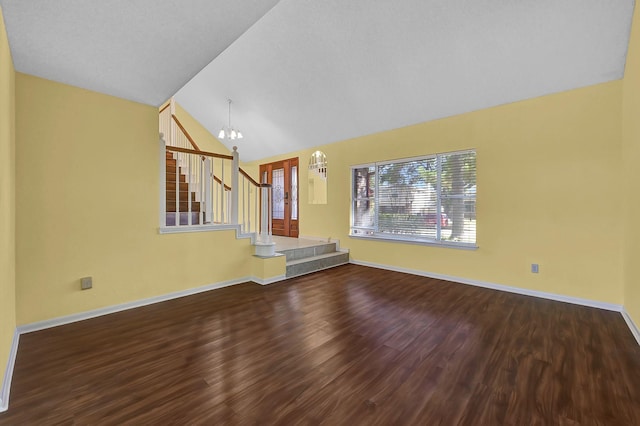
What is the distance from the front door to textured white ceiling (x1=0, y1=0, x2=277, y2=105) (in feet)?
13.3

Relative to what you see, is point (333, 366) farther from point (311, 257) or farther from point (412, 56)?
point (412, 56)

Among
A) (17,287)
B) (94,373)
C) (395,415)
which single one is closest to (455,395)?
(395,415)

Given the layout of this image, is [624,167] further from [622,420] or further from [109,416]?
[109,416]

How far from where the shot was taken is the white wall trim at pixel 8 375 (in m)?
1.58

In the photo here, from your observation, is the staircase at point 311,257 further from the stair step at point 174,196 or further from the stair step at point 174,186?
the stair step at point 174,186

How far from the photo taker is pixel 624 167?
2.95m

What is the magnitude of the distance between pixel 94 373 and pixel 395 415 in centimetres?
205

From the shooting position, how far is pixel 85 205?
9.45 feet

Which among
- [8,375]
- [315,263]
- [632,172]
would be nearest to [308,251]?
[315,263]

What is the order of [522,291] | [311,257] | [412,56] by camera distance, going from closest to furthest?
[412,56] < [522,291] < [311,257]

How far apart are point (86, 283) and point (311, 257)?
3.27 m

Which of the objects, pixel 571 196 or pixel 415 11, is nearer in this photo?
pixel 415 11

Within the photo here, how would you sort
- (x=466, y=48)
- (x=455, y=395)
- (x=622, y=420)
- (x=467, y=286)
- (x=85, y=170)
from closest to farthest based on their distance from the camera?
(x=622, y=420), (x=455, y=395), (x=85, y=170), (x=466, y=48), (x=467, y=286)

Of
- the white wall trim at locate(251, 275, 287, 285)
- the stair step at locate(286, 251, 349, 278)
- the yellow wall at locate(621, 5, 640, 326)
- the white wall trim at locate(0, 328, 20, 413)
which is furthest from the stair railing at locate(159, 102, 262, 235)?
the yellow wall at locate(621, 5, 640, 326)
